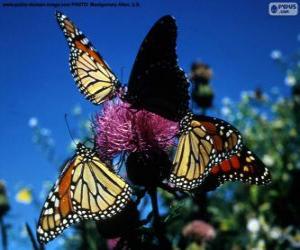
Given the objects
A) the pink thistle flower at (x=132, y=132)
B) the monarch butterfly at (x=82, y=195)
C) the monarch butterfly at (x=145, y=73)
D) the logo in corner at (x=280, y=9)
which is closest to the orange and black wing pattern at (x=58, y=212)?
the monarch butterfly at (x=82, y=195)

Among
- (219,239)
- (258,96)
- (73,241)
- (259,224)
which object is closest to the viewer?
(73,241)

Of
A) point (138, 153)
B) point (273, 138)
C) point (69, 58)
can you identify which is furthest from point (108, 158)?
point (273, 138)

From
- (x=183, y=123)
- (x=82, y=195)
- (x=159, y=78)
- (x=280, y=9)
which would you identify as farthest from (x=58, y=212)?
(x=280, y=9)

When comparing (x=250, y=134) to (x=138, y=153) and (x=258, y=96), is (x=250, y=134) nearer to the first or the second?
(x=258, y=96)

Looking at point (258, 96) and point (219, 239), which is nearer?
point (219, 239)

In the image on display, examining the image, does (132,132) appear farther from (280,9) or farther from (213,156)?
(280,9)

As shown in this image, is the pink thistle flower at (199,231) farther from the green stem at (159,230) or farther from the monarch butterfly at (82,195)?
the green stem at (159,230)
